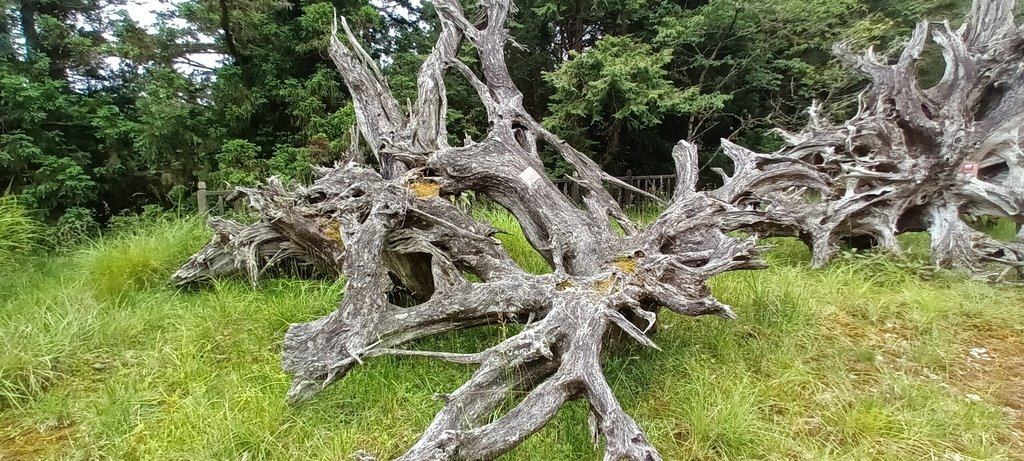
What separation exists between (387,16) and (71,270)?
23.5ft

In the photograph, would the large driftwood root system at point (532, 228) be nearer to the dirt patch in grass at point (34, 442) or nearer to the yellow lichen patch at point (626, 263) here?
the yellow lichen patch at point (626, 263)

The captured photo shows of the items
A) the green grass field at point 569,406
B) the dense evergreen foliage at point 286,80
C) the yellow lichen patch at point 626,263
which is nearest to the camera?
the green grass field at point 569,406

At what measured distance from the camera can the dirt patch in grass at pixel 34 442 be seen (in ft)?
6.97

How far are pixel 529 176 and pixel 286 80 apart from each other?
5.82m

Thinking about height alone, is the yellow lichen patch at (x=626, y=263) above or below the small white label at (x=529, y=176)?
below

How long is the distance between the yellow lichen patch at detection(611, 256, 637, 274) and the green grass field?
46 centimetres

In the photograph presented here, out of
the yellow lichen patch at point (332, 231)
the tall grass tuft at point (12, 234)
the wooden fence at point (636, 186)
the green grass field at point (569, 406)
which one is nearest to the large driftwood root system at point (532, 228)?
the yellow lichen patch at point (332, 231)

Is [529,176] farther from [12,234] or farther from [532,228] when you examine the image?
[12,234]

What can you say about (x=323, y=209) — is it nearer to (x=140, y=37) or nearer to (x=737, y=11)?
(x=140, y=37)

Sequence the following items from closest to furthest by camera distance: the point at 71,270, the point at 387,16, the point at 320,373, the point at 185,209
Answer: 1. the point at 320,373
2. the point at 71,270
3. the point at 185,209
4. the point at 387,16

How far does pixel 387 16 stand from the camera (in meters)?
9.58

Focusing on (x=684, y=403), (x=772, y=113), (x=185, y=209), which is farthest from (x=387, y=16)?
(x=684, y=403)

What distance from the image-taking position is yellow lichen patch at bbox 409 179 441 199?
9.84 ft

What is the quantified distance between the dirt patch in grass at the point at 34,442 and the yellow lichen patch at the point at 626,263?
2620 millimetres
